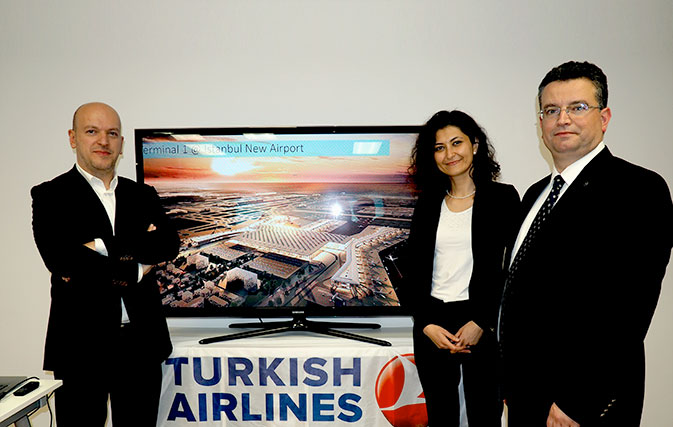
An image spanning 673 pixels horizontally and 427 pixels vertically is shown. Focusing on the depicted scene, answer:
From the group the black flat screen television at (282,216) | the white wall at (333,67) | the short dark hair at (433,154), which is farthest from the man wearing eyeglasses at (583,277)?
the white wall at (333,67)

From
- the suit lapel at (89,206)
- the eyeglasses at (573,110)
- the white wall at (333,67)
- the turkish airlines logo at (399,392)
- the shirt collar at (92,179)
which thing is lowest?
the turkish airlines logo at (399,392)

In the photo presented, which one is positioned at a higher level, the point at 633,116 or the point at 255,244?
the point at 633,116

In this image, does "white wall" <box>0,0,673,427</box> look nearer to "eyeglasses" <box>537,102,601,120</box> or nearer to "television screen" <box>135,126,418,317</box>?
"television screen" <box>135,126,418,317</box>

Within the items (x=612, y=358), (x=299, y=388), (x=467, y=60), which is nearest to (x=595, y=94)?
(x=612, y=358)

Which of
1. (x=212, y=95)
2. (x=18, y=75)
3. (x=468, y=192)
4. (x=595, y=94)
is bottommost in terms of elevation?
(x=468, y=192)

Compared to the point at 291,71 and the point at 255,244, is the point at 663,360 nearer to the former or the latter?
the point at 255,244

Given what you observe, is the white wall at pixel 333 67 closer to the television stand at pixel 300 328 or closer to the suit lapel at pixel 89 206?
the suit lapel at pixel 89 206

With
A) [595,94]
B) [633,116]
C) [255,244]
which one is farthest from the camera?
[633,116]
